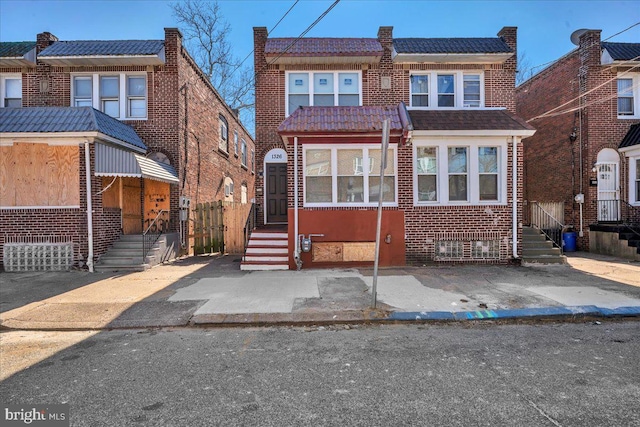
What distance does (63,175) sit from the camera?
387 inches

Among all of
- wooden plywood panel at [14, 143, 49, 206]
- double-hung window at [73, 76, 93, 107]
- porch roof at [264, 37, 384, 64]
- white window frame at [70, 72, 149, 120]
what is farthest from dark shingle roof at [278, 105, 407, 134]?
double-hung window at [73, 76, 93, 107]

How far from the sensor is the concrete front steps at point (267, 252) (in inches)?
380

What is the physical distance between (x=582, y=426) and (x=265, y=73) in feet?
40.1

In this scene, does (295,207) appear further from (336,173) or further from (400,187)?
(400,187)

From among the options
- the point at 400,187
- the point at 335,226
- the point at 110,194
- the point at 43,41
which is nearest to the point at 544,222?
the point at 400,187

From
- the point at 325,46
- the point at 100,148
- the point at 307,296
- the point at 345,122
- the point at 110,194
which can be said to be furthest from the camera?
the point at 325,46

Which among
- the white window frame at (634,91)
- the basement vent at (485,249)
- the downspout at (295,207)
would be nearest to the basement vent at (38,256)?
the downspout at (295,207)

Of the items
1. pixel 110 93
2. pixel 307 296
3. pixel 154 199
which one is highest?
pixel 110 93

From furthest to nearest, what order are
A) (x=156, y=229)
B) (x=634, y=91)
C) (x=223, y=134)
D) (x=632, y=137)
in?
(x=223, y=134), (x=634, y=91), (x=632, y=137), (x=156, y=229)

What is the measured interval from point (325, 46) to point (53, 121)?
868 cm

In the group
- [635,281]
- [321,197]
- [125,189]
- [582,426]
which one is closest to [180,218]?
[125,189]

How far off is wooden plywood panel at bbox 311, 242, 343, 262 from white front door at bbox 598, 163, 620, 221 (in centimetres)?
1134

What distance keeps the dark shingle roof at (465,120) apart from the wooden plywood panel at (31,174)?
1064 centimetres

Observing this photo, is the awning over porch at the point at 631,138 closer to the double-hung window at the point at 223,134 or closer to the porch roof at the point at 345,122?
the porch roof at the point at 345,122
